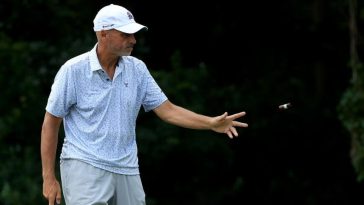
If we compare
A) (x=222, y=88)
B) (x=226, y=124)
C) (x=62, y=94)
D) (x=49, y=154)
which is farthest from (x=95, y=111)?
(x=222, y=88)

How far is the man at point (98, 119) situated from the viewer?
6.22 metres

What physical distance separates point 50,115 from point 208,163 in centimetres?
834

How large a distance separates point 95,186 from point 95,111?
1.24ft

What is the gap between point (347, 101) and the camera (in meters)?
13.3

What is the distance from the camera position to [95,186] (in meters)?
6.25

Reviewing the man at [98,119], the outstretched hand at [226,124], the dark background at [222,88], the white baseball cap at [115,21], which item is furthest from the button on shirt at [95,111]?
the dark background at [222,88]

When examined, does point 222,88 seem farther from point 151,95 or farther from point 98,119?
point 98,119

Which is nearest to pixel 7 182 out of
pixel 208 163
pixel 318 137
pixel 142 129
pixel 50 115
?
pixel 142 129

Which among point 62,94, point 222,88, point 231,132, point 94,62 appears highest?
point 94,62

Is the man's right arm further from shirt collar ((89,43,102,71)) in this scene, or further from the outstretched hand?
the outstretched hand

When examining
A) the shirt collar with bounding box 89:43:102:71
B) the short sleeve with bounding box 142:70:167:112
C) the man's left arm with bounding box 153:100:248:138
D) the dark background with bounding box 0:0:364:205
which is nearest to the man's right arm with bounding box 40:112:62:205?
the shirt collar with bounding box 89:43:102:71

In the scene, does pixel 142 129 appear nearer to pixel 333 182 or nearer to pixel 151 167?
pixel 151 167

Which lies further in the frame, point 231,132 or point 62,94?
point 231,132

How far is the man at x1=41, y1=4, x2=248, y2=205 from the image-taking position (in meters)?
6.22
